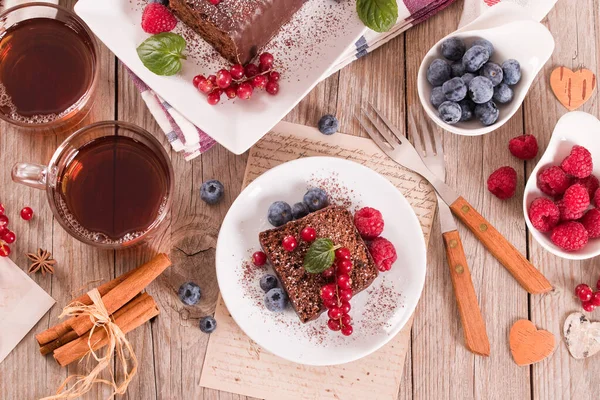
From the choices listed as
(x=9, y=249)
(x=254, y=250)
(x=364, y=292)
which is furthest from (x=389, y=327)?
(x=9, y=249)

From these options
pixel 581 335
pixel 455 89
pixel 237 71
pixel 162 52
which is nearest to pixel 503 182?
pixel 455 89

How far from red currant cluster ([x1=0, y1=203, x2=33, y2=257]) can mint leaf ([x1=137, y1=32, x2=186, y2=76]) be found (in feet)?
2.10

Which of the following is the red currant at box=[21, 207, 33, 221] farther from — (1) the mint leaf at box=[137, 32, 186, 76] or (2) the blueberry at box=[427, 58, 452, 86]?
(2) the blueberry at box=[427, 58, 452, 86]

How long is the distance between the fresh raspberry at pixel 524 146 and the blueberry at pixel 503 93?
160mm

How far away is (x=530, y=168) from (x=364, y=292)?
716 mm

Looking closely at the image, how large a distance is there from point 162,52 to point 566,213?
1350 millimetres

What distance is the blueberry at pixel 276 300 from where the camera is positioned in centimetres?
200

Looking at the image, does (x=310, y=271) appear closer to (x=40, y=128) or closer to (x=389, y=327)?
(x=389, y=327)

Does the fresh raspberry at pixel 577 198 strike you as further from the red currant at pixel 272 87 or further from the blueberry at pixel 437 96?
the red currant at pixel 272 87

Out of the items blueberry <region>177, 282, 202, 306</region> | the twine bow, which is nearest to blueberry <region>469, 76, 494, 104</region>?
blueberry <region>177, 282, 202, 306</region>

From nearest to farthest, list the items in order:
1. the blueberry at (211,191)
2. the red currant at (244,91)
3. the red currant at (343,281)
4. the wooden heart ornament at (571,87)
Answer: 1. the red currant at (343,281)
2. the red currant at (244,91)
3. the blueberry at (211,191)
4. the wooden heart ornament at (571,87)

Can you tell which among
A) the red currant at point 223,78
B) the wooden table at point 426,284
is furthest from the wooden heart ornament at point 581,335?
the red currant at point 223,78

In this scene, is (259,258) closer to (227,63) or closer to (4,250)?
(227,63)

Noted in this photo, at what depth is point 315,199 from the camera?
204 centimetres
